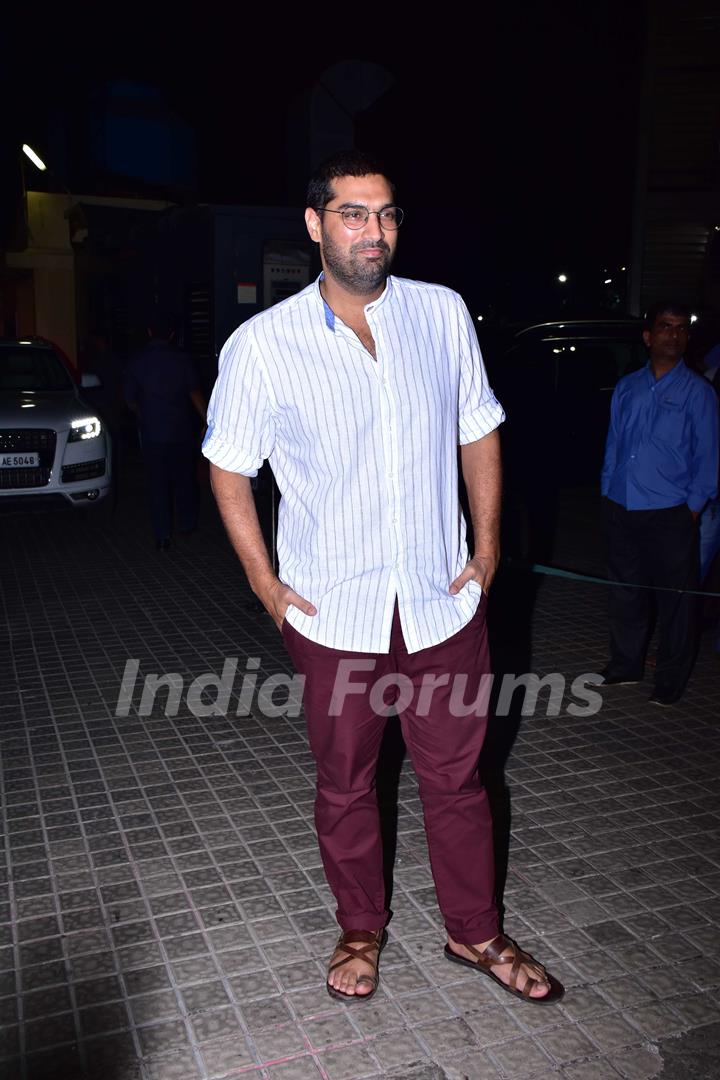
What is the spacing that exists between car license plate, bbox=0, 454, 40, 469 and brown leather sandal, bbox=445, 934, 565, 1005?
24.6 feet

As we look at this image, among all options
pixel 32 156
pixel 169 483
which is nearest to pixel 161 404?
pixel 169 483

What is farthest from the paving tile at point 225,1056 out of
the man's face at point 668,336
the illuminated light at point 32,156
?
the illuminated light at point 32,156

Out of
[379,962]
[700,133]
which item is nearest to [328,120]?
[700,133]

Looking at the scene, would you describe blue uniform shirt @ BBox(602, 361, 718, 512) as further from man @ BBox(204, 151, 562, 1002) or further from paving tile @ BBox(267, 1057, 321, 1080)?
paving tile @ BBox(267, 1057, 321, 1080)

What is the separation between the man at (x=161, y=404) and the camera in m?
8.67

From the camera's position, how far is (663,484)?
481 cm

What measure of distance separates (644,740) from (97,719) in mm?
2635

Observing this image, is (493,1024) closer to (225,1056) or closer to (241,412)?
(225,1056)

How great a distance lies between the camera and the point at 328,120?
10734mm

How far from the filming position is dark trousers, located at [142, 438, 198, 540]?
8.63 m

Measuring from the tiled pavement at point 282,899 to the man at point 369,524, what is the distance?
7.1 inches

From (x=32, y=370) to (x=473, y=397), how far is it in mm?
8853

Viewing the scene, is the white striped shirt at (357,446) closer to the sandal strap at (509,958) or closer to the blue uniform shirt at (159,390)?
the sandal strap at (509,958)

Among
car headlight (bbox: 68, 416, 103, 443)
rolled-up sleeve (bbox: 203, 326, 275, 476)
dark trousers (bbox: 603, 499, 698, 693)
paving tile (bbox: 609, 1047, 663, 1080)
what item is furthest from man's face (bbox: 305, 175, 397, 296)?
car headlight (bbox: 68, 416, 103, 443)
